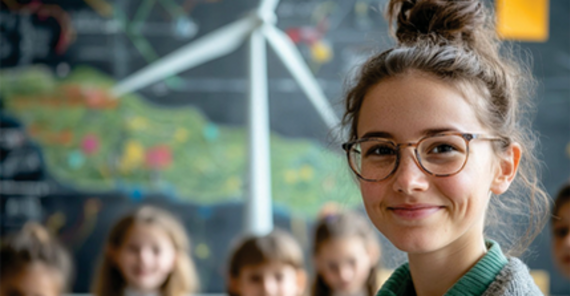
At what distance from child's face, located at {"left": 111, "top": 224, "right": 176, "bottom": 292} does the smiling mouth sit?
1.94 meters

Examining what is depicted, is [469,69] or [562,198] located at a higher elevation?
[469,69]

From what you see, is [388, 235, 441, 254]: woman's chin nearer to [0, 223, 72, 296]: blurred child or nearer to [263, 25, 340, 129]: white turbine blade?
[0, 223, 72, 296]: blurred child

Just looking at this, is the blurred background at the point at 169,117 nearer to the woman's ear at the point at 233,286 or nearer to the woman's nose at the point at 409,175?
the woman's ear at the point at 233,286

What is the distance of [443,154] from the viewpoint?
0.74m

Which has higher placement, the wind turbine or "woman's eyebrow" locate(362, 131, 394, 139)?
the wind turbine

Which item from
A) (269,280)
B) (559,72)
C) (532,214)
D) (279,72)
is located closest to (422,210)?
(532,214)

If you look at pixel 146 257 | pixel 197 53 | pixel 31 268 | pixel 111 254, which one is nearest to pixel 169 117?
pixel 197 53

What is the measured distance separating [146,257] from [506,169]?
195cm

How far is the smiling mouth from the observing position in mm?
739

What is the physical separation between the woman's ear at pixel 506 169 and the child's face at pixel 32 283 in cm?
213

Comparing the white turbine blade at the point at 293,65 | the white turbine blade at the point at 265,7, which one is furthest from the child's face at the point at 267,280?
the white turbine blade at the point at 265,7

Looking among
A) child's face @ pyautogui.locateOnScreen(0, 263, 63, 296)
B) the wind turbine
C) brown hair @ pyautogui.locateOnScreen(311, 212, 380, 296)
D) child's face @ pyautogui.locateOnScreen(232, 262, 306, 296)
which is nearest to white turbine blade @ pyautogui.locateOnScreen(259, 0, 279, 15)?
the wind turbine

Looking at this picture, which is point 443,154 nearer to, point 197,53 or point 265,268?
point 265,268

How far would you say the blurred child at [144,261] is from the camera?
2533 millimetres
